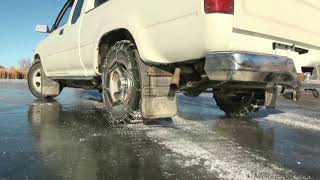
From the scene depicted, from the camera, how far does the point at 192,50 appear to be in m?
4.77

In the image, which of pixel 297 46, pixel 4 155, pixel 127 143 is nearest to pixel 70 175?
pixel 4 155

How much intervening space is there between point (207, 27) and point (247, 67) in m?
0.53

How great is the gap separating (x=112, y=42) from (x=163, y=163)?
3035 millimetres

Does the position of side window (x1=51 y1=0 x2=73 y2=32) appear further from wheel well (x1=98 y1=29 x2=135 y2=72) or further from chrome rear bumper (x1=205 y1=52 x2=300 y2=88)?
chrome rear bumper (x1=205 y1=52 x2=300 y2=88)

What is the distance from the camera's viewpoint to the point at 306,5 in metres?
5.34

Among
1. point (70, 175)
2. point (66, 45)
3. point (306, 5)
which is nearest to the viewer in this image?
point (70, 175)

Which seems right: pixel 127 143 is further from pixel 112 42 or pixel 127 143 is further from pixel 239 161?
pixel 112 42

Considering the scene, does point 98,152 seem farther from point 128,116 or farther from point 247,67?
point 247,67

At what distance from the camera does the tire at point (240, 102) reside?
7.17m

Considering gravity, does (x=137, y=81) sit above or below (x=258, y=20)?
below

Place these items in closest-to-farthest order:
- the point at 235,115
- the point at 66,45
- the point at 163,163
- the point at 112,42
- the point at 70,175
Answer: the point at 70,175 < the point at 163,163 < the point at 112,42 < the point at 235,115 < the point at 66,45

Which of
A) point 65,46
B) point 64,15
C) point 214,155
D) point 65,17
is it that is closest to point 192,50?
point 214,155

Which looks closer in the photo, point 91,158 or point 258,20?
point 91,158

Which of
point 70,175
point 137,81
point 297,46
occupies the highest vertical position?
point 297,46
